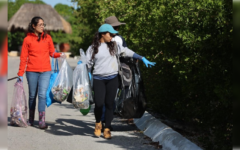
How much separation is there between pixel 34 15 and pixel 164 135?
4175 cm

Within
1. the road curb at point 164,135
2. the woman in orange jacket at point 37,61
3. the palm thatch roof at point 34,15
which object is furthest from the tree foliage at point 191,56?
the palm thatch roof at point 34,15

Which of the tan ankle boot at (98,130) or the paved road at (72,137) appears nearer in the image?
the paved road at (72,137)

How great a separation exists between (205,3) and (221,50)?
36.2 inches

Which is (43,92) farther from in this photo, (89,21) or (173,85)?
(89,21)

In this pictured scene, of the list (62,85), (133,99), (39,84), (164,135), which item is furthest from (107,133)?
(39,84)

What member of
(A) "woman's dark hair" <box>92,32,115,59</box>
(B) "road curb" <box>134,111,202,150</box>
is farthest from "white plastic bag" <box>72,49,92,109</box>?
(B) "road curb" <box>134,111,202,150</box>

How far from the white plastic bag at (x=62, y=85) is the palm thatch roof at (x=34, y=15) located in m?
37.2

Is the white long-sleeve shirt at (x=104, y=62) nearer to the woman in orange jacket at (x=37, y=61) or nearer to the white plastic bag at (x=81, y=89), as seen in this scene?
the white plastic bag at (x=81, y=89)

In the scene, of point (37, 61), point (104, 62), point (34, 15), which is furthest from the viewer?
point (34, 15)

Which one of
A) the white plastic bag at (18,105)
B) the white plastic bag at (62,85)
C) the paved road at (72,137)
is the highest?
the white plastic bag at (62,85)

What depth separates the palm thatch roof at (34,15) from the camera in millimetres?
43119

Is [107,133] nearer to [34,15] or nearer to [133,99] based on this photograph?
[133,99]

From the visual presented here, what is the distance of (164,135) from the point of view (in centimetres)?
539

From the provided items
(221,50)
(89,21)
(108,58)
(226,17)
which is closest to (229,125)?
(221,50)
